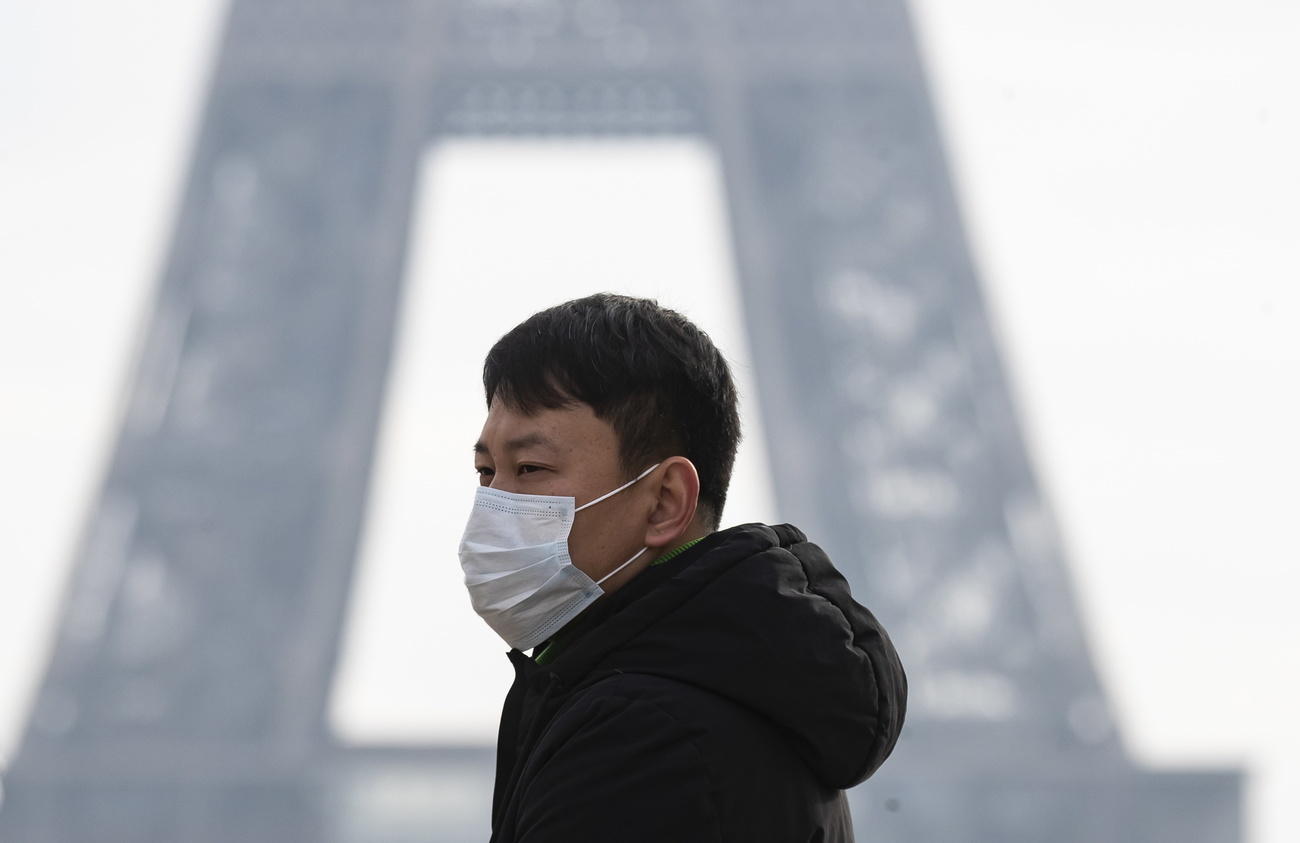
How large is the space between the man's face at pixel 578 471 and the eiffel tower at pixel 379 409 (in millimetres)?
6092

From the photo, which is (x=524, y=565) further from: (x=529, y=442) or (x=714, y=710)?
(x=714, y=710)

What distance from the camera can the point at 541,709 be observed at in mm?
719

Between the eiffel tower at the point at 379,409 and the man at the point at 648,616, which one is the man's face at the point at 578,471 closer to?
the man at the point at 648,616

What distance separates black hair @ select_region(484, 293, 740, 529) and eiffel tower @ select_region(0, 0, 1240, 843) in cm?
613

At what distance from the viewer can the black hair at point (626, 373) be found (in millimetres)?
736

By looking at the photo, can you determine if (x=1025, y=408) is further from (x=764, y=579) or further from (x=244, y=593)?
(x=764, y=579)

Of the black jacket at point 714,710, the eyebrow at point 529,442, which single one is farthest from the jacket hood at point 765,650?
the eyebrow at point 529,442

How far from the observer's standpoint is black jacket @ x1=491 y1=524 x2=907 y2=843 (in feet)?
1.99

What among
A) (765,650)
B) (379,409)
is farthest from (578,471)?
(379,409)

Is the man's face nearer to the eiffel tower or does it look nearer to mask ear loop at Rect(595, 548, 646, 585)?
mask ear loop at Rect(595, 548, 646, 585)

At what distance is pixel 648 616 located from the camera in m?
0.68

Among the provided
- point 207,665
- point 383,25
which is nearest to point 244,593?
point 207,665

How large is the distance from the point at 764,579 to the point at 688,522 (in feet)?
0.33

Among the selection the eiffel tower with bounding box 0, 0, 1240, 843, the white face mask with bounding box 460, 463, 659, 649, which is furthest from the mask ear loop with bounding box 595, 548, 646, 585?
the eiffel tower with bounding box 0, 0, 1240, 843
